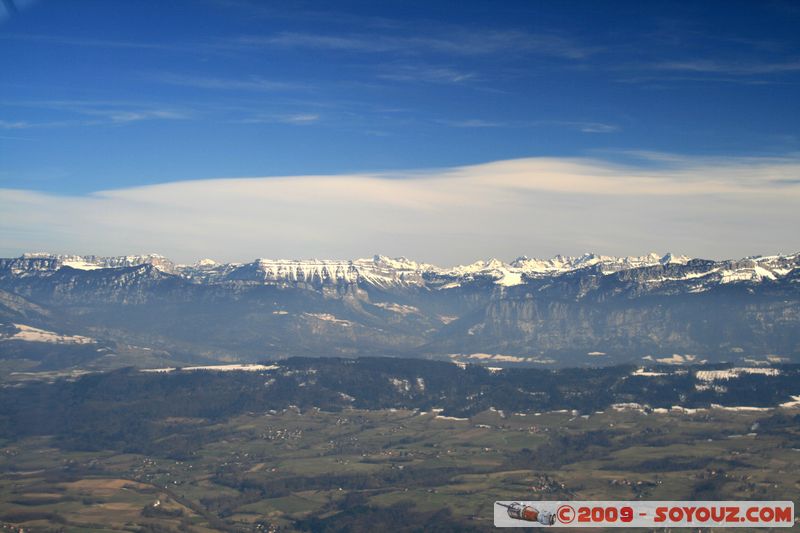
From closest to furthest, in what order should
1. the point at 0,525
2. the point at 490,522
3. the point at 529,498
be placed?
the point at 0,525, the point at 490,522, the point at 529,498

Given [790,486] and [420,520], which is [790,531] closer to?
[790,486]

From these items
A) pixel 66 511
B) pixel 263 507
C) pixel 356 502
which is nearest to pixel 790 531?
pixel 356 502

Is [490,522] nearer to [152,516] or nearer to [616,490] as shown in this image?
[616,490]

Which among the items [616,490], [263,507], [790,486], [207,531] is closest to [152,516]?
[207,531]

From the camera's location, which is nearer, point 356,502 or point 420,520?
point 420,520

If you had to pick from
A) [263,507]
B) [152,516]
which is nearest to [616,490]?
[263,507]

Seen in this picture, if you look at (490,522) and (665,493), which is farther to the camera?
(665,493)

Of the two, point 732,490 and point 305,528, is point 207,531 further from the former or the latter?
point 732,490

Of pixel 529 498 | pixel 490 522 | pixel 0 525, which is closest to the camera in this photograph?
pixel 0 525
